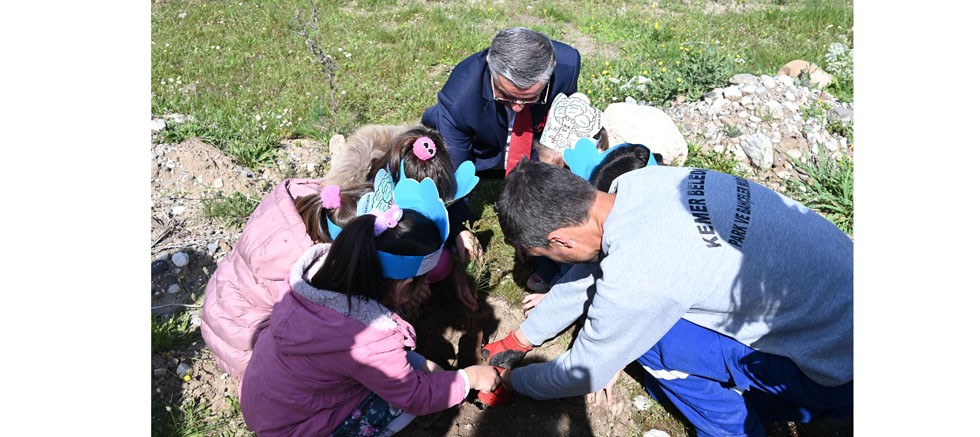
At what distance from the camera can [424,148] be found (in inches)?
103

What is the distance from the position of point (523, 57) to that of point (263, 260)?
153cm

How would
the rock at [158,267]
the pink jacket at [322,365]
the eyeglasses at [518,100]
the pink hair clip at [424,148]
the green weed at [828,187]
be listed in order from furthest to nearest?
the green weed at [828,187]
the rock at [158,267]
the eyeglasses at [518,100]
the pink hair clip at [424,148]
the pink jacket at [322,365]

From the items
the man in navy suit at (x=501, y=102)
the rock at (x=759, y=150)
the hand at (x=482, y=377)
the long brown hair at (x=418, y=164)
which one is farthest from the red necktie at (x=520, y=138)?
the rock at (x=759, y=150)

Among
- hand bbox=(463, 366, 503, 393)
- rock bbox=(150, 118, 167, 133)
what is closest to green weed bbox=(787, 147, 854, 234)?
hand bbox=(463, 366, 503, 393)

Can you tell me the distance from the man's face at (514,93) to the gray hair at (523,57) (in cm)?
4

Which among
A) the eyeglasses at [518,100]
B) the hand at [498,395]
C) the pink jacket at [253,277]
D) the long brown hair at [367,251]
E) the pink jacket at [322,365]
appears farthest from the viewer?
the eyeglasses at [518,100]

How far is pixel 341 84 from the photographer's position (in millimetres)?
5496

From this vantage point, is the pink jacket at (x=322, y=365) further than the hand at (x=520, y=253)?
No

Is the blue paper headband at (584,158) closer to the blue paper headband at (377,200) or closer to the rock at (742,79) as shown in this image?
the blue paper headband at (377,200)

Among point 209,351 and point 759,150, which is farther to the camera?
point 759,150

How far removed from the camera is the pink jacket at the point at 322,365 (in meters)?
2.05

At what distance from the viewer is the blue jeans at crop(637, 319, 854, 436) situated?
2.24 m

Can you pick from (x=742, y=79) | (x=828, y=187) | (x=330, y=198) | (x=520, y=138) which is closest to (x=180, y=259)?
(x=330, y=198)

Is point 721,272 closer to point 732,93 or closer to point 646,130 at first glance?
point 646,130
